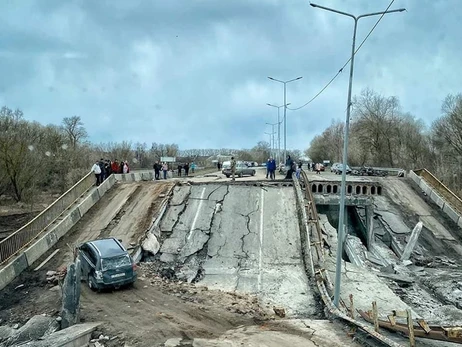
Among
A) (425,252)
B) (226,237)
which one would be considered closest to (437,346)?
(226,237)

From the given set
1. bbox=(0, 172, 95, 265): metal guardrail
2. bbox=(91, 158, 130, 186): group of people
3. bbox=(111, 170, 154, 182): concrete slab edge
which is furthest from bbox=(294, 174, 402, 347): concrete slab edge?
bbox=(0, 172, 95, 265): metal guardrail

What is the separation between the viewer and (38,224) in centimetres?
2217

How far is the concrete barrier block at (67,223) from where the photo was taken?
22.7 m

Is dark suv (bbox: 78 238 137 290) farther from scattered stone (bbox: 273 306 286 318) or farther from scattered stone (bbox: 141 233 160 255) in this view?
scattered stone (bbox: 273 306 286 318)

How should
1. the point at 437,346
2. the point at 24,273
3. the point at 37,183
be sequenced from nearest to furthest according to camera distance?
the point at 437,346, the point at 24,273, the point at 37,183

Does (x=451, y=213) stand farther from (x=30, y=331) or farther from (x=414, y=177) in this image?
(x=30, y=331)

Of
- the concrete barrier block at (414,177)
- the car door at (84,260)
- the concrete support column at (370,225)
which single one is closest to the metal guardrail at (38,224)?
the car door at (84,260)

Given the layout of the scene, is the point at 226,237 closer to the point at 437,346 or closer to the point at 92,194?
the point at 92,194

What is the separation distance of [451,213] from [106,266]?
71.1 feet

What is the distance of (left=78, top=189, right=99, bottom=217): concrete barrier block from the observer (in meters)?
25.5

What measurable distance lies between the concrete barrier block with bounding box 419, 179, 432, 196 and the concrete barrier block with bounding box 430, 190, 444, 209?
38 centimetres

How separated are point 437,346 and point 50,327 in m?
11.1

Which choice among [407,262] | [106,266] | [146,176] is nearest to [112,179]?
A: [146,176]

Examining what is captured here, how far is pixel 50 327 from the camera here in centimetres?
1317
